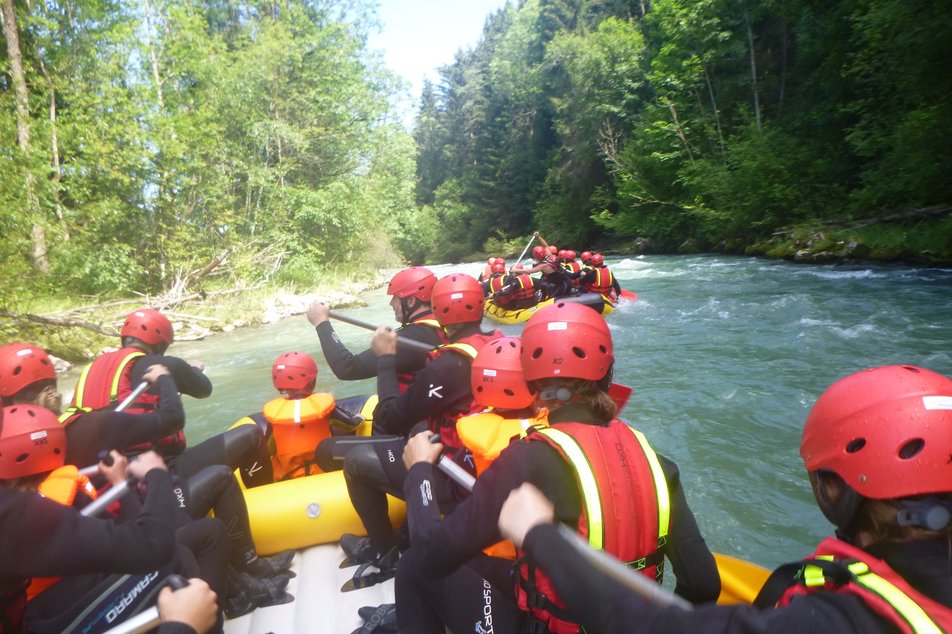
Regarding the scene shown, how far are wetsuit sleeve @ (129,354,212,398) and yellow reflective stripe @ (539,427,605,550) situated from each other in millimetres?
2502

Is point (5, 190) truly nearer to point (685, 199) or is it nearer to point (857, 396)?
point (857, 396)

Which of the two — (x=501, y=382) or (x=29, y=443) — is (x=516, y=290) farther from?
(x=29, y=443)

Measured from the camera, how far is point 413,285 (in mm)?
3311

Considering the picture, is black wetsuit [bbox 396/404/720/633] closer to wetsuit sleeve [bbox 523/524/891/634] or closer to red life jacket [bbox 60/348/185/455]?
wetsuit sleeve [bbox 523/524/891/634]

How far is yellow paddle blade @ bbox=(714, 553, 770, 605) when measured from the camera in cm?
182

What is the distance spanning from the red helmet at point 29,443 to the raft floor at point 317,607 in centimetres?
112

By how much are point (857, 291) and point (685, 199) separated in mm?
12688

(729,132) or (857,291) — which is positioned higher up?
(729,132)

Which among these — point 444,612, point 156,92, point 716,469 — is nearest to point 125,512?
point 444,612

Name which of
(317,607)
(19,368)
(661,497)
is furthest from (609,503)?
(19,368)

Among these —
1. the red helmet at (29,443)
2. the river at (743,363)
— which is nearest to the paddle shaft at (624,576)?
the red helmet at (29,443)

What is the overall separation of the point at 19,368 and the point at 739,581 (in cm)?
314

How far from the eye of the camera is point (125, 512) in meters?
2.07

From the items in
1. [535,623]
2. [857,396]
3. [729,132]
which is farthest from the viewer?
[729,132]
